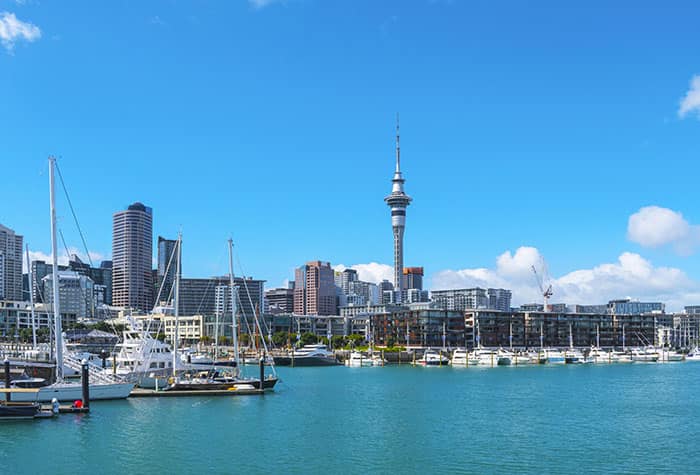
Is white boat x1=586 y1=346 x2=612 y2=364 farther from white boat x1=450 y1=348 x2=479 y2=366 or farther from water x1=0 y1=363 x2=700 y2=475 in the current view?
water x1=0 y1=363 x2=700 y2=475

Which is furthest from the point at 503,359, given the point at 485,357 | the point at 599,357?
the point at 599,357

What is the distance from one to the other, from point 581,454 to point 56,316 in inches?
1849

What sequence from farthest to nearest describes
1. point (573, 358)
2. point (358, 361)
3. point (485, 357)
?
1. point (573, 358)
2. point (358, 361)
3. point (485, 357)

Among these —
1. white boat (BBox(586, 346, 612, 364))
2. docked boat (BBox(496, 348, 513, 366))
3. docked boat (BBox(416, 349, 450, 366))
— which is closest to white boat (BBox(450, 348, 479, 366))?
docked boat (BBox(416, 349, 450, 366))

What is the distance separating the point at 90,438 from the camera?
55.7m

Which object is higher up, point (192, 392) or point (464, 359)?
point (192, 392)

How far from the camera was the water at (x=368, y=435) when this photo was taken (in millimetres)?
49062

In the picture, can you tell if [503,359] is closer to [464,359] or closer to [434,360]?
[464,359]

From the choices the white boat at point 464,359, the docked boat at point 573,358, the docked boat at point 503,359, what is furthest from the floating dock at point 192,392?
the docked boat at point 573,358

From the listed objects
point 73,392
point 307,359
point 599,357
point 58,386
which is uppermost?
point 58,386

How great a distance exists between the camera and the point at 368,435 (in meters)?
61.0

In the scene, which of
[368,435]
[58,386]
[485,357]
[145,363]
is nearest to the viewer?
[368,435]

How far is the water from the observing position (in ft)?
161

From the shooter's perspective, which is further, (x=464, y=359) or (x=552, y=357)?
(x=552, y=357)
